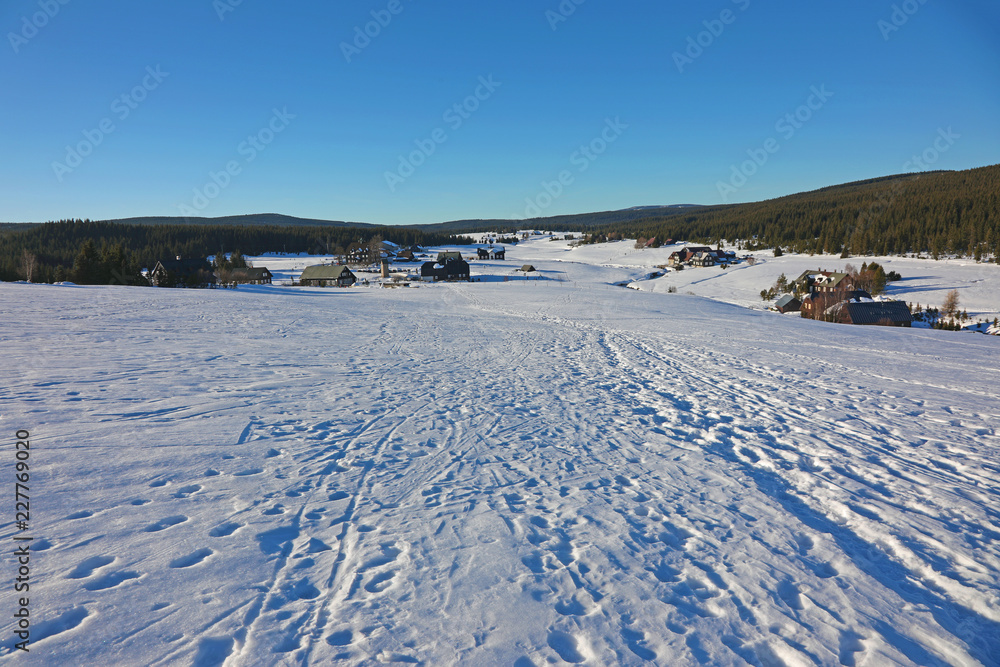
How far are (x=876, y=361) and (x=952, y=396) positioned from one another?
181 inches

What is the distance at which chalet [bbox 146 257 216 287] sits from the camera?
167 feet

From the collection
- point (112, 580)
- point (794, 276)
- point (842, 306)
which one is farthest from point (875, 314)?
point (112, 580)

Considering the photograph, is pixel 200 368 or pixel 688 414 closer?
pixel 688 414

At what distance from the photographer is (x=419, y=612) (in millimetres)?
3498

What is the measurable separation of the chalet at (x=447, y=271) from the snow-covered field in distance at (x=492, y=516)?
→ 59.2 meters

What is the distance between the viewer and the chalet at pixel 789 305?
4697 cm

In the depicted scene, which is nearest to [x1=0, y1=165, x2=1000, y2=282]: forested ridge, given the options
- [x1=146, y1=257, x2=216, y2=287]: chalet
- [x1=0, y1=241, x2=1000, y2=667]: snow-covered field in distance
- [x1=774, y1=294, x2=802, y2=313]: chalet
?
[x1=146, y1=257, x2=216, y2=287]: chalet

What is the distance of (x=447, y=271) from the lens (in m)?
70.1

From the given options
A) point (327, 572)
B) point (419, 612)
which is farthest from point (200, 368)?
point (419, 612)

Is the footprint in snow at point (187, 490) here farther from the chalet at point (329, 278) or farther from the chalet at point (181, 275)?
the chalet at point (329, 278)

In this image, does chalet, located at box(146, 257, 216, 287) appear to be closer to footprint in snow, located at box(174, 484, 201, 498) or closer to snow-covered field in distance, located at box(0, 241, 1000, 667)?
snow-covered field in distance, located at box(0, 241, 1000, 667)

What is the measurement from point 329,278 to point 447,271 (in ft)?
57.4

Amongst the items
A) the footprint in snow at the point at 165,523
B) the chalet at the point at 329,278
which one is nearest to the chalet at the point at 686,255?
the chalet at the point at 329,278

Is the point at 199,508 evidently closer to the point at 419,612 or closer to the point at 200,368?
the point at 419,612
